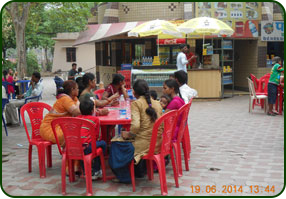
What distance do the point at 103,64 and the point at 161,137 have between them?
48.1 feet

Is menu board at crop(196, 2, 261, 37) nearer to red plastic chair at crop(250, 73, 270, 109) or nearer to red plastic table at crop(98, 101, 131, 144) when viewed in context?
red plastic chair at crop(250, 73, 270, 109)

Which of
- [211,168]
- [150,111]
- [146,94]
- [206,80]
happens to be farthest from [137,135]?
[206,80]

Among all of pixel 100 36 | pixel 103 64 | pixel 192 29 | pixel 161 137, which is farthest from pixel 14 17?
pixel 161 137

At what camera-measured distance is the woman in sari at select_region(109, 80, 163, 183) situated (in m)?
4.11

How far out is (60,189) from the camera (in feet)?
14.0

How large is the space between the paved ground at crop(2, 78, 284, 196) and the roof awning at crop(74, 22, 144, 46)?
24.9 ft

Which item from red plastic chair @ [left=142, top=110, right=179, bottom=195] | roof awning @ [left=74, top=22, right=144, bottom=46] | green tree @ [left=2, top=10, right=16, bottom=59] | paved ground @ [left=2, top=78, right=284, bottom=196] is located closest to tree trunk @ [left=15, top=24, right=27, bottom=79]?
roof awning @ [left=74, top=22, right=144, bottom=46]

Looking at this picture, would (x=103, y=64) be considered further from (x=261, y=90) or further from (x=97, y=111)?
(x=97, y=111)

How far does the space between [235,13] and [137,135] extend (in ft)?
35.7

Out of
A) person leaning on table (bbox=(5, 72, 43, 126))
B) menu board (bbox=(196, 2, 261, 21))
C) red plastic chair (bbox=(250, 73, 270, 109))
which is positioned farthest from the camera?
menu board (bbox=(196, 2, 261, 21))

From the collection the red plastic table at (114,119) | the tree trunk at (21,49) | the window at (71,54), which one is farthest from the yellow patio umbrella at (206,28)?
the window at (71,54)

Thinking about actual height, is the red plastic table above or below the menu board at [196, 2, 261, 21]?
below

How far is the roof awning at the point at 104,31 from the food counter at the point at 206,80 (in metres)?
3.66

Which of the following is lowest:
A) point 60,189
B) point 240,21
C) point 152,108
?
point 60,189
